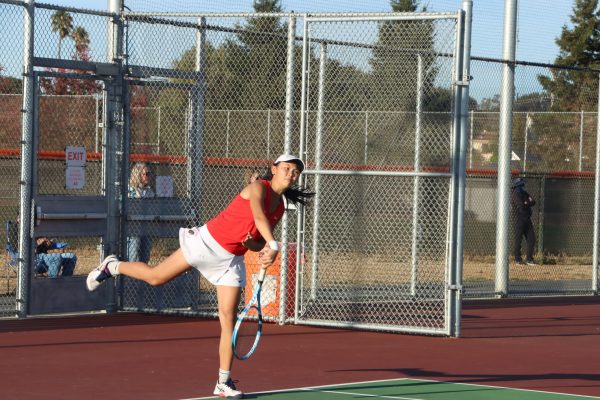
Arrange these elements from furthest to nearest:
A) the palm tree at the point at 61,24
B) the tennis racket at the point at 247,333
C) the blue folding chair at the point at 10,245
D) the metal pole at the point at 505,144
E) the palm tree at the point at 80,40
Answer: the palm tree at the point at 80,40 < the metal pole at the point at 505,144 < the palm tree at the point at 61,24 < the blue folding chair at the point at 10,245 < the tennis racket at the point at 247,333

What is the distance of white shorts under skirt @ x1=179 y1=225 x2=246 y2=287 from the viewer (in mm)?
9141

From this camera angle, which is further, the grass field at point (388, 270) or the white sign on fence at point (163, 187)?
the grass field at point (388, 270)

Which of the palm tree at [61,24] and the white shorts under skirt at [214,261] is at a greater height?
the palm tree at [61,24]

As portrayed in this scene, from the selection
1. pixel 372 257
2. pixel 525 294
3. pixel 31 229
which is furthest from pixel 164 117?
pixel 31 229

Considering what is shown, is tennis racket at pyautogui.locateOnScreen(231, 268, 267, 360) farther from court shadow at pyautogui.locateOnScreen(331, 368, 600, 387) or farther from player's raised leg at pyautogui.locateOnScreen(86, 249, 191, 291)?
court shadow at pyautogui.locateOnScreen(331, 368, 600, 387)

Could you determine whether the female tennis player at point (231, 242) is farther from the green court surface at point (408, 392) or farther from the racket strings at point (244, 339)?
the green court surface at point (408, 392)

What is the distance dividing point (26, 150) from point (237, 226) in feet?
15.3

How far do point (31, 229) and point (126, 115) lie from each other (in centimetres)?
188

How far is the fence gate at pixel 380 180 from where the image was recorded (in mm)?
13539

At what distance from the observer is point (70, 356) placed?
11.0m

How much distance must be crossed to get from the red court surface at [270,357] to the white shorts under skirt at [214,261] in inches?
34.8

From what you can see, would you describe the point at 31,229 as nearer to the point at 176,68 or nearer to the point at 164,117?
the point at 176,68

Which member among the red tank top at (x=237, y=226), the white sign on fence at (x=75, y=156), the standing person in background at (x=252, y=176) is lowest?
the red tank top at (x=237, y=226)

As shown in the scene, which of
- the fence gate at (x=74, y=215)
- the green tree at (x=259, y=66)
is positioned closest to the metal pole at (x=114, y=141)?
the fence gate at (x=74, y=215)
